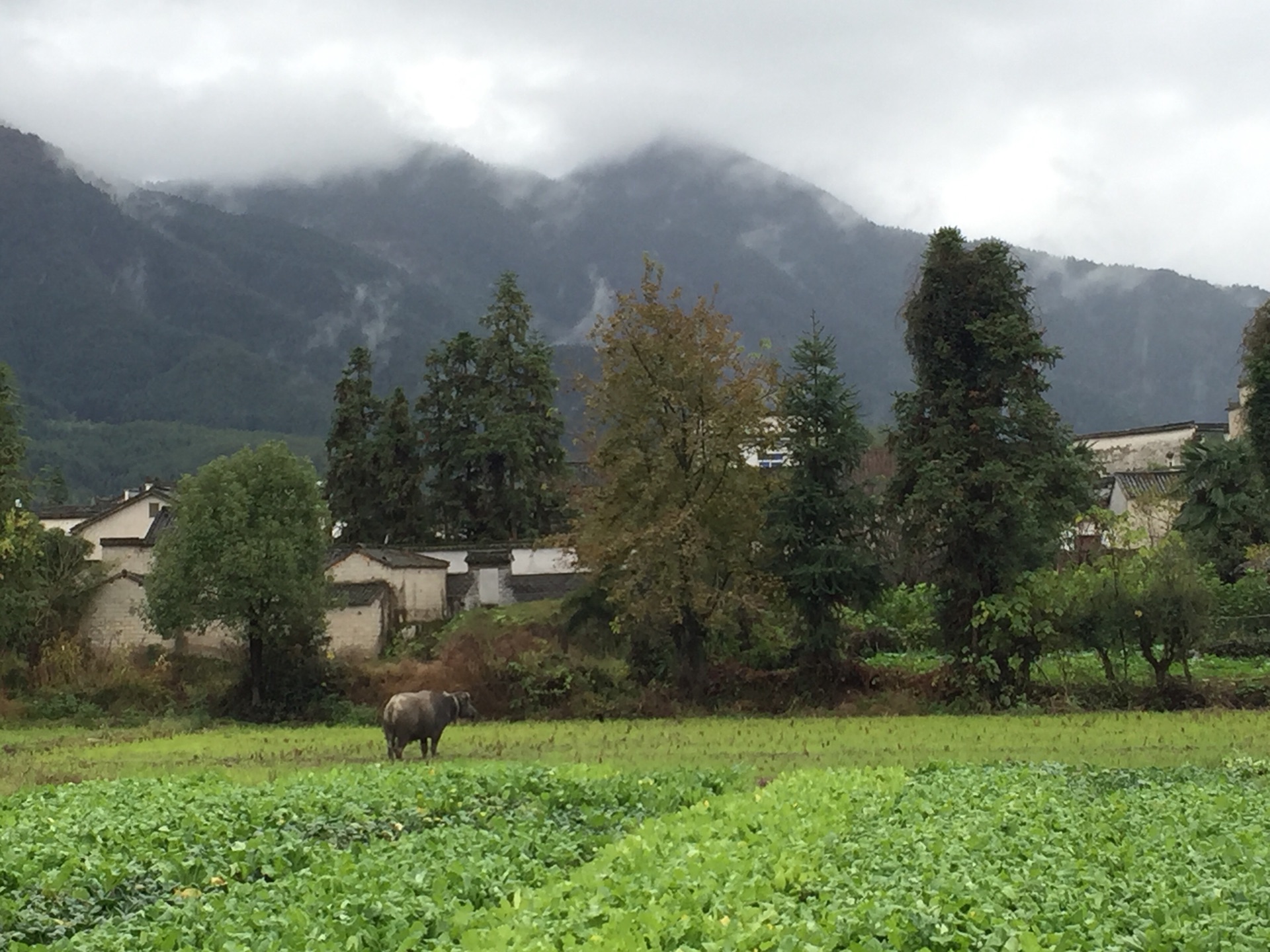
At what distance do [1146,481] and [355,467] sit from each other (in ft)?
138

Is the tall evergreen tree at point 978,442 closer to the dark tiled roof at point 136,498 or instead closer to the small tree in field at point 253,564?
the small tree in field at point 253,564

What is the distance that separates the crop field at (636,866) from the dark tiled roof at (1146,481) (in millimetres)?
49257

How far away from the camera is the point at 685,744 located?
2955 centimetres

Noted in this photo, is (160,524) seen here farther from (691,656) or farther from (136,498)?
(691,656)

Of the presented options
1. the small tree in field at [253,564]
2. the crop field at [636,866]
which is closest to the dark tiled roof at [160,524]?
the small tree in field at [253,564]

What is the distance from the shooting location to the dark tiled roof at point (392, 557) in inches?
2205

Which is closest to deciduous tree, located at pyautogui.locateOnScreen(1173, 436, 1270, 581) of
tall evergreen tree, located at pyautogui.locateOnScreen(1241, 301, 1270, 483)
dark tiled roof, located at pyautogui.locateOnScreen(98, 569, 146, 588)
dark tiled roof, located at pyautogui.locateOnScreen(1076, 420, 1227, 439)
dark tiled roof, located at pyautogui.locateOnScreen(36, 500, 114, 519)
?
tall evergreen tree, located at pyautogui.locateOnScreen(1241, 301, 1270, 483)

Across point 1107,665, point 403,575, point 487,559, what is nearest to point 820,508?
point 1107,665

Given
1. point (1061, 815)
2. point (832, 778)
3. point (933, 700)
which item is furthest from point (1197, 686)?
point (1061, 815)

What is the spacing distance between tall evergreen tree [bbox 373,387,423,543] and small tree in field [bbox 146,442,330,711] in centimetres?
2423

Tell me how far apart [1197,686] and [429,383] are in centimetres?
4371

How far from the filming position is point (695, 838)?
13422 millimetres

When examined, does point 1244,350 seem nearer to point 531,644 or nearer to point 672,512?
point 672,512

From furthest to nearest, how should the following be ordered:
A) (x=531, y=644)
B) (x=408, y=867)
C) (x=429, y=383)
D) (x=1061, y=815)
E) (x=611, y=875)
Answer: (x=429, y=383) < (x=531, y=644) < (x=1061, y=815) < (x=408, y=867) < (x=611, y=875)
